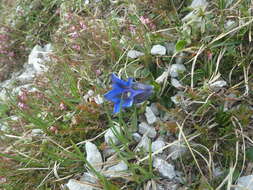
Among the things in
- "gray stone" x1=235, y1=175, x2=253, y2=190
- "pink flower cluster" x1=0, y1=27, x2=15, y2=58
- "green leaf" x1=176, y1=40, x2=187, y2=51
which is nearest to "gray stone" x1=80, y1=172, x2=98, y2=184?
"gray stone" x1=235, y1=175, x2=253, y2=190

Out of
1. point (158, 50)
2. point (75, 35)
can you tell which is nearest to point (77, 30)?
point (75, 35)

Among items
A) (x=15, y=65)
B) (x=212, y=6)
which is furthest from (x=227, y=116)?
(x=15, y=65)

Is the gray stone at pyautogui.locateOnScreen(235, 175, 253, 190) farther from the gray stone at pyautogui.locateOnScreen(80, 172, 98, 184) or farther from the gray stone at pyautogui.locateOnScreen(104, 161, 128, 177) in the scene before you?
the gray stone at pyautogui.locateOnScreen(80, 172, 98, 184)

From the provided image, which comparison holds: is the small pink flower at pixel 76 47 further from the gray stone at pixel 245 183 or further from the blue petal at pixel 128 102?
the gray stone at pixel 245 183

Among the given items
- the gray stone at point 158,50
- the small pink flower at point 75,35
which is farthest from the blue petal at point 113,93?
the small pink flower at point 75,35

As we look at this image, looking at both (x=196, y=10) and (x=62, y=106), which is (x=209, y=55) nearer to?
(x=196, y=10)

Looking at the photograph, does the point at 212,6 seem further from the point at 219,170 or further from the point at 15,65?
the point at 15,65
